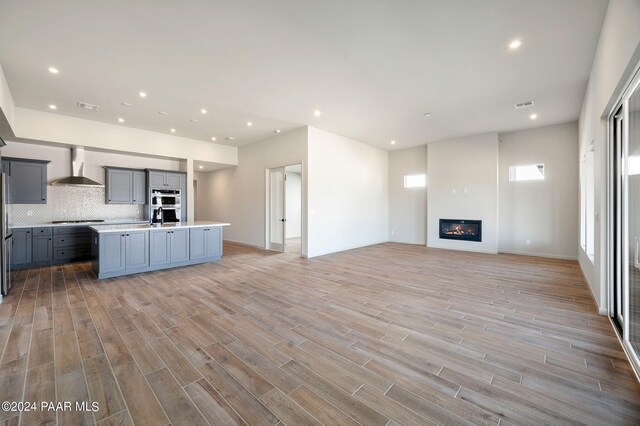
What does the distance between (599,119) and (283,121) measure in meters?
5.25

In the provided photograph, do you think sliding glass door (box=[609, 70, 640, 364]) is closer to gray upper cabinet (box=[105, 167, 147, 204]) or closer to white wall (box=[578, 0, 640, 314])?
white wall (box=[578, 0, 640, 314])

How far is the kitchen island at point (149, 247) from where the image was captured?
15.5ft

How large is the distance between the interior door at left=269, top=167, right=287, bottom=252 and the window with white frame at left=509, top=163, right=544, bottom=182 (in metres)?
6.28

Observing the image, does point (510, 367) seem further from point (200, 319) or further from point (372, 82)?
point (372, 82)

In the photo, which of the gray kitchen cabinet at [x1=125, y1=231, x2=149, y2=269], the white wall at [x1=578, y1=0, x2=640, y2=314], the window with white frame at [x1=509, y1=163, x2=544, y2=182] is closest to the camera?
the white wall at [x1=578, y1=0, x2=640, y2=314]

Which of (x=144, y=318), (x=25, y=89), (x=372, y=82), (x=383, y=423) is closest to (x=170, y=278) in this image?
(x=144, y=318)

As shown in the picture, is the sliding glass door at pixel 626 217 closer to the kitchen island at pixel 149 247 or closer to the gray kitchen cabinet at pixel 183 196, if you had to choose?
the kitchen island at pixel 149 247

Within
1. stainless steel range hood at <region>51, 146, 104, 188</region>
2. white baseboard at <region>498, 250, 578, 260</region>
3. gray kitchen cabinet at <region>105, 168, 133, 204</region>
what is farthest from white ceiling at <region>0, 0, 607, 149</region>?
white baseboard at <region>498, 250, 578, 260</region>

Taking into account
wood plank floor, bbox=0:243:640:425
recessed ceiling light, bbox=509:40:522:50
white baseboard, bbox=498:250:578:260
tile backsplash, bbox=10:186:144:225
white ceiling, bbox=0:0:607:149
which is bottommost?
wood plank floor, bbox=0:243:640:425

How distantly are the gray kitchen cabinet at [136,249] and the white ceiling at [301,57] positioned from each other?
100.0 inches

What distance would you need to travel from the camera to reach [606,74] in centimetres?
278

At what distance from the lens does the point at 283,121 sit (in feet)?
20.3

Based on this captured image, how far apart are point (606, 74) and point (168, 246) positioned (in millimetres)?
6990

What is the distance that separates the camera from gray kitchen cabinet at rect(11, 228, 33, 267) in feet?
17.8
